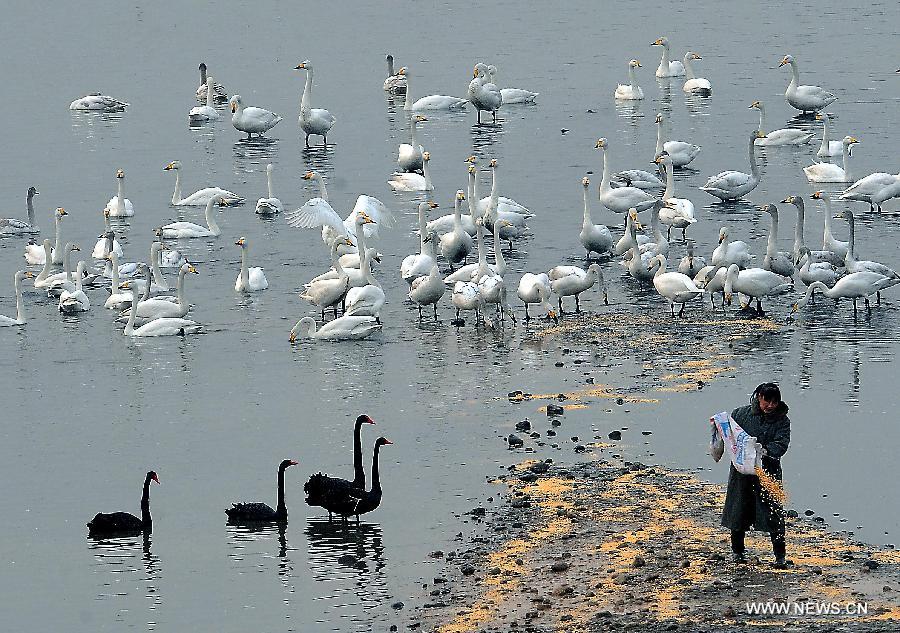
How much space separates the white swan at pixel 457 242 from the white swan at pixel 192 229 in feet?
15.6

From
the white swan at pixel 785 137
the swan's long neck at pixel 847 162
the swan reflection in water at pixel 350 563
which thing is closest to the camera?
the swan reflection in water at pixel 350 563

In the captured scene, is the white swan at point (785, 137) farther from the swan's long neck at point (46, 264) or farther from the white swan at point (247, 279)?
the swan's long neck at point (46, 264)

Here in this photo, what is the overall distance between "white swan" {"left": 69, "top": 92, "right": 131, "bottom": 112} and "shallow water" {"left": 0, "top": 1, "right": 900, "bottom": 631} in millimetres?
310

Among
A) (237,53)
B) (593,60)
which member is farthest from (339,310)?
(237,53)

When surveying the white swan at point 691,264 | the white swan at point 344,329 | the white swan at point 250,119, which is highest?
the white swan at point 250,119

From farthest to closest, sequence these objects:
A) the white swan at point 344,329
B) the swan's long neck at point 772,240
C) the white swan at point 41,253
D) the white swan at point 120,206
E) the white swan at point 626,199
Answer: the white swan at point 120,206 < the white swan at point 626,199 < the white swan at point 41,253 < the swan's long neck at point 772,240 < the white swan at point 344,329

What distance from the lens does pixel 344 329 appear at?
73.6 ft

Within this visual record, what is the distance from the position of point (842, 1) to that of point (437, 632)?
176 ft

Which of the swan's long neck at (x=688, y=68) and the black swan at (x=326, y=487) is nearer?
the black swan at (x=326, y=487)

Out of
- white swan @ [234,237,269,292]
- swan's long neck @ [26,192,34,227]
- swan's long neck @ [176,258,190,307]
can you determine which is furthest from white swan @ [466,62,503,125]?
swan's long neck @ [176,258,190,307]

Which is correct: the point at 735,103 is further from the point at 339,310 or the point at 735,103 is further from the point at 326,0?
the point at 326,0

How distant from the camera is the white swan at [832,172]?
104 ft

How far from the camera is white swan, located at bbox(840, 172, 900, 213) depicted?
28.7 meters

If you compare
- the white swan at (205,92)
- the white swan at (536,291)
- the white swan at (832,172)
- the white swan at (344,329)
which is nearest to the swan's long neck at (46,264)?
the white swan at (344,329)
